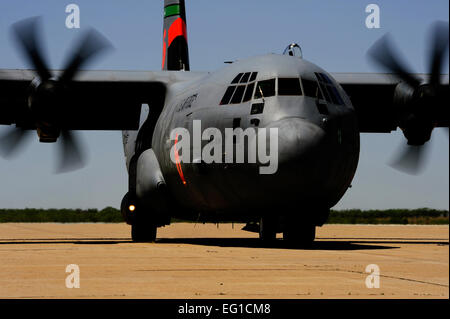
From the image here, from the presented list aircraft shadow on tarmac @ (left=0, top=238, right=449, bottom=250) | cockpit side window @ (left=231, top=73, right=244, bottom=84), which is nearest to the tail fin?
aircraft shadow on tarmac @ (left=0, top=238, right=449, bottom=250)

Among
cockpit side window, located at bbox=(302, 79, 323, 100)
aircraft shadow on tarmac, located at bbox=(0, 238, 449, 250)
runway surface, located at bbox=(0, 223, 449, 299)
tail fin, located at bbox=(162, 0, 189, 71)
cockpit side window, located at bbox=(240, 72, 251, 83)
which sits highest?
tail fin, located at bbox=(162, 0, 189, 71)

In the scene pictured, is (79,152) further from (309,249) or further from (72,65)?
(309,249)

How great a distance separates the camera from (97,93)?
23.8 m

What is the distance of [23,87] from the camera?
22.8m

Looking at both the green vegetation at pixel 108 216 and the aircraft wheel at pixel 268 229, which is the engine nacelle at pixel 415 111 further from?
the green vegetation at pixel 108 216

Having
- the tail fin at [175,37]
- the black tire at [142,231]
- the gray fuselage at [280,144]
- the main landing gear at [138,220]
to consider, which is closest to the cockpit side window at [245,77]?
the gray fuselage at [280,144]

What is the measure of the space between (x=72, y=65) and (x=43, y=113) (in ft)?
5.66

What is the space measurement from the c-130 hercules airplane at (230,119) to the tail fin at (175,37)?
5 centimetres

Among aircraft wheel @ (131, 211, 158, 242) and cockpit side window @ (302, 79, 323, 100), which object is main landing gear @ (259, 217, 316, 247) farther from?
aircraft wheel @ (131, 211, 158, 242)

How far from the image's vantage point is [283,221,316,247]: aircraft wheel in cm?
1766

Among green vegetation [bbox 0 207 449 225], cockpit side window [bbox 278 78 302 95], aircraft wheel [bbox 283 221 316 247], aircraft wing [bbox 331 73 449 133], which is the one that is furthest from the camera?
green vegetation [bbox 0 207 449 225]

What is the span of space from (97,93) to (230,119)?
8.53 m

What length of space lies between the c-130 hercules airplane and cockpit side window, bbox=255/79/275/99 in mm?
27

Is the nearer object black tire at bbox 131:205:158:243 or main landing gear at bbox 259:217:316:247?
main landing gear at bbox 259:217:316:247
